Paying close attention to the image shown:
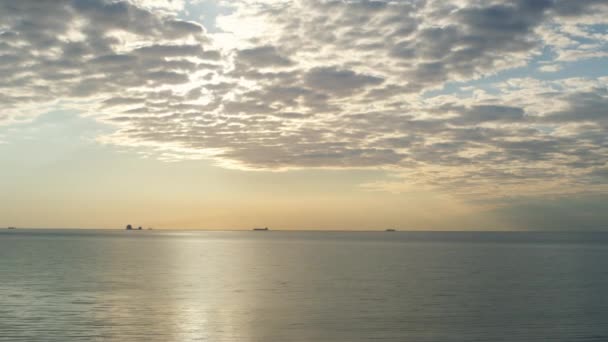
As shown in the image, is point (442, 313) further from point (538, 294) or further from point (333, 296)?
A: point (538, 294)

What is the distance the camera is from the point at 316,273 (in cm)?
8169

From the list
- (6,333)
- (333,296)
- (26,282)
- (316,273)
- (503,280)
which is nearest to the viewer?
(6,333)

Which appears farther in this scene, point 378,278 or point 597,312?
point 378,278

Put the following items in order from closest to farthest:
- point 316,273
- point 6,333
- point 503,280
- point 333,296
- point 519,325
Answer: point 6,333
point 519,325
point 333,296
point 503,280
point 316,273

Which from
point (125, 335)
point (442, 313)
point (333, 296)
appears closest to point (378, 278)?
point (333, 296)

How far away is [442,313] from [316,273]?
38.7 meters

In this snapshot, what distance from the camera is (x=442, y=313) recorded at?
44.4 m

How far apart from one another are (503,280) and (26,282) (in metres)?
59.8

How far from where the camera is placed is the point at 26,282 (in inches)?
2569

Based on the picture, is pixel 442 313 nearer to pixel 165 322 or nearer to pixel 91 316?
pixel 165 322

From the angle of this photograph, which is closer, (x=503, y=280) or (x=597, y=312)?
(x=597, y=312)

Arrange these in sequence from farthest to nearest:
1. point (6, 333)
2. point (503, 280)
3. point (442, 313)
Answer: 1. point (503, 280)
2. point (442, 313)
3. point (6, 333)

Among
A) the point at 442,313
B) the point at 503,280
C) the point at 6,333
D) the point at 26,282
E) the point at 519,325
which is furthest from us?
the point at 503,280

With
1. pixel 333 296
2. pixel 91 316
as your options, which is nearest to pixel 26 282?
pixel 91 316
